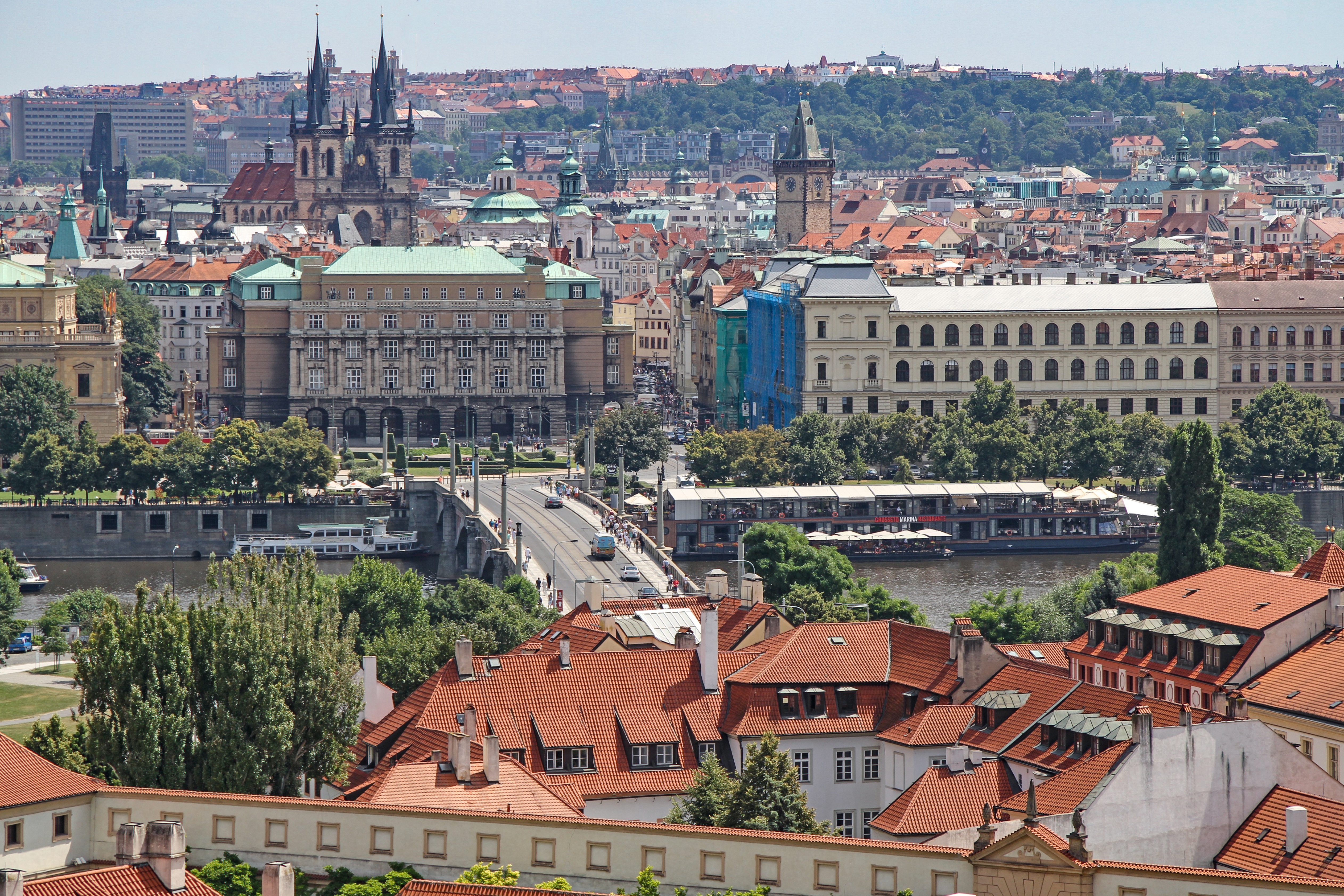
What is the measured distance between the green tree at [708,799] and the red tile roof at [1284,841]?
9422 millimetres

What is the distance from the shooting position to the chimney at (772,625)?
221ft

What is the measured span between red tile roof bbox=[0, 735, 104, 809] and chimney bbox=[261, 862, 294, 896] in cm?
614

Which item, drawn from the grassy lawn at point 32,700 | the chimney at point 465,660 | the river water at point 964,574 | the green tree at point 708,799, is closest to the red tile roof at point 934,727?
the green tree at point 708,799

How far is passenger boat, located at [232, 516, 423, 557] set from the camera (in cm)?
13175

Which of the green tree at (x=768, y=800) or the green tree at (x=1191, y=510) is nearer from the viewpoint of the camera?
the green tree at (x=768, y=800)

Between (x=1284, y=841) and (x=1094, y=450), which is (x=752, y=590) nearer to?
(x=1284, y=841)

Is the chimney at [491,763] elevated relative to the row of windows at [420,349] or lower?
elevated

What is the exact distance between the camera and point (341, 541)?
13262cm

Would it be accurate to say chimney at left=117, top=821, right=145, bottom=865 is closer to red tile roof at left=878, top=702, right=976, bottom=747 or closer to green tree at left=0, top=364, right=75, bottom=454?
red tile roof at left=878, top=702, right=976, bottom=747

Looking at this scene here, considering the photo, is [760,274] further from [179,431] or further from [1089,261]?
[179,431]

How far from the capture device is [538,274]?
172 meters

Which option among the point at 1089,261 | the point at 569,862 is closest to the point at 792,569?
the point at 569,862

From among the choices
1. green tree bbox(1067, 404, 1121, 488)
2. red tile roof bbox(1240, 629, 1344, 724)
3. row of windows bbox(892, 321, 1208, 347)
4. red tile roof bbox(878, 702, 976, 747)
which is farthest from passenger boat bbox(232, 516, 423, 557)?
red tile roof bbox(1240, 629, 1344, 724)

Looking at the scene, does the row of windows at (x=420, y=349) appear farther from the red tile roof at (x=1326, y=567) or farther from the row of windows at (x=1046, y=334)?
the red tile roof at (x=1326, y=567)
